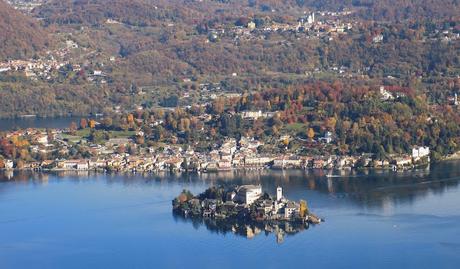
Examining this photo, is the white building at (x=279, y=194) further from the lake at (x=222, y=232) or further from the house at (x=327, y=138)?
the house at (x=327, y=138)

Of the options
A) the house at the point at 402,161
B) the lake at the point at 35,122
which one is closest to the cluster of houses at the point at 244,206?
the house at the point at 402,161

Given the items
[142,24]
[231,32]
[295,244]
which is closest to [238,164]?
[295,244]

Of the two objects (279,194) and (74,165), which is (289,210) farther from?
(74,165)

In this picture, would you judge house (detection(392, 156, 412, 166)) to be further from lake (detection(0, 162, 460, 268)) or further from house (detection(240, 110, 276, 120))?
house (detection(240, 110, 276, 120))

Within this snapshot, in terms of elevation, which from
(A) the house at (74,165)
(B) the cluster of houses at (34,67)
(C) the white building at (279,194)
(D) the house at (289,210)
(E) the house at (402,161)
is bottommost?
(D) the house at (289,210)

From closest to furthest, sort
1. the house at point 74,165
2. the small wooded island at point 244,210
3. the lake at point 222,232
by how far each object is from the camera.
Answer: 1. the lake at point 222,232
2. the small wooded island at point 244,210
3. the house at point 74,165

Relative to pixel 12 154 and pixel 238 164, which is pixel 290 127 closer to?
pixel 238 164
